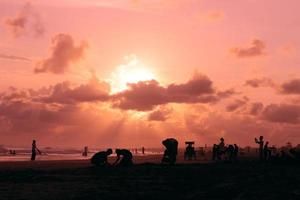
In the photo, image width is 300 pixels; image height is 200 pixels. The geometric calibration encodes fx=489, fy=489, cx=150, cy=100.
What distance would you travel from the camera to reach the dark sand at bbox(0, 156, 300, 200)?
21.4m

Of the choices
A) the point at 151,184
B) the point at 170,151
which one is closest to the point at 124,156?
the point at 170,151

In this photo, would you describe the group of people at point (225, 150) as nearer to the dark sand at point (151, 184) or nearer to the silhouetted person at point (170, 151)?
the silhouetted person at point (170, 151)

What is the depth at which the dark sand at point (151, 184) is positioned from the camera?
21.4m

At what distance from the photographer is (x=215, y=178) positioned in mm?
27688

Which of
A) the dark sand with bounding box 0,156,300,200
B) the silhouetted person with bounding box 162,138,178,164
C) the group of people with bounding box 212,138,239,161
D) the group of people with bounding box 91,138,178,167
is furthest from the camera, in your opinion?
the group of people with bounding box 212,138,239,161

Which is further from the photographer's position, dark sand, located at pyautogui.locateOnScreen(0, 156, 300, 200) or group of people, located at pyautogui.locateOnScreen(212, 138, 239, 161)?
group of people, located at pyautogui.locateOnScreen(212, 138, 239, 161)

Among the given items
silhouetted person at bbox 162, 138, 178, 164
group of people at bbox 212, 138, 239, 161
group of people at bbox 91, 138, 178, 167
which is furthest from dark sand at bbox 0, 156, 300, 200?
group of people at bbox 212, 138, 239, 161

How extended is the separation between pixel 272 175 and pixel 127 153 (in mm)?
15410

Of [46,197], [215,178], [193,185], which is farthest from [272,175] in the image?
[46,197]

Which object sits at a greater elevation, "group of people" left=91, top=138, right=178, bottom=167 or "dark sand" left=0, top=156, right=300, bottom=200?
"group of people" left=91, top=138, right=178, bottom=167

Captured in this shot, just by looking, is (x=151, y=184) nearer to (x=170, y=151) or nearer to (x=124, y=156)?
(x=124, y=156)

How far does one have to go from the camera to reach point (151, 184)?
85.5 feet

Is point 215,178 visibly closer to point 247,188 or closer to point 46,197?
point 247,188

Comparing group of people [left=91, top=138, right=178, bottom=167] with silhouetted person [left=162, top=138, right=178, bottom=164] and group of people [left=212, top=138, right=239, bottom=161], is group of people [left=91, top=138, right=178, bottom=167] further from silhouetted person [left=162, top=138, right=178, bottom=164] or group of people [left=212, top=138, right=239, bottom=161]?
group of people [left=212, top=138, right=239, bottom=161]
